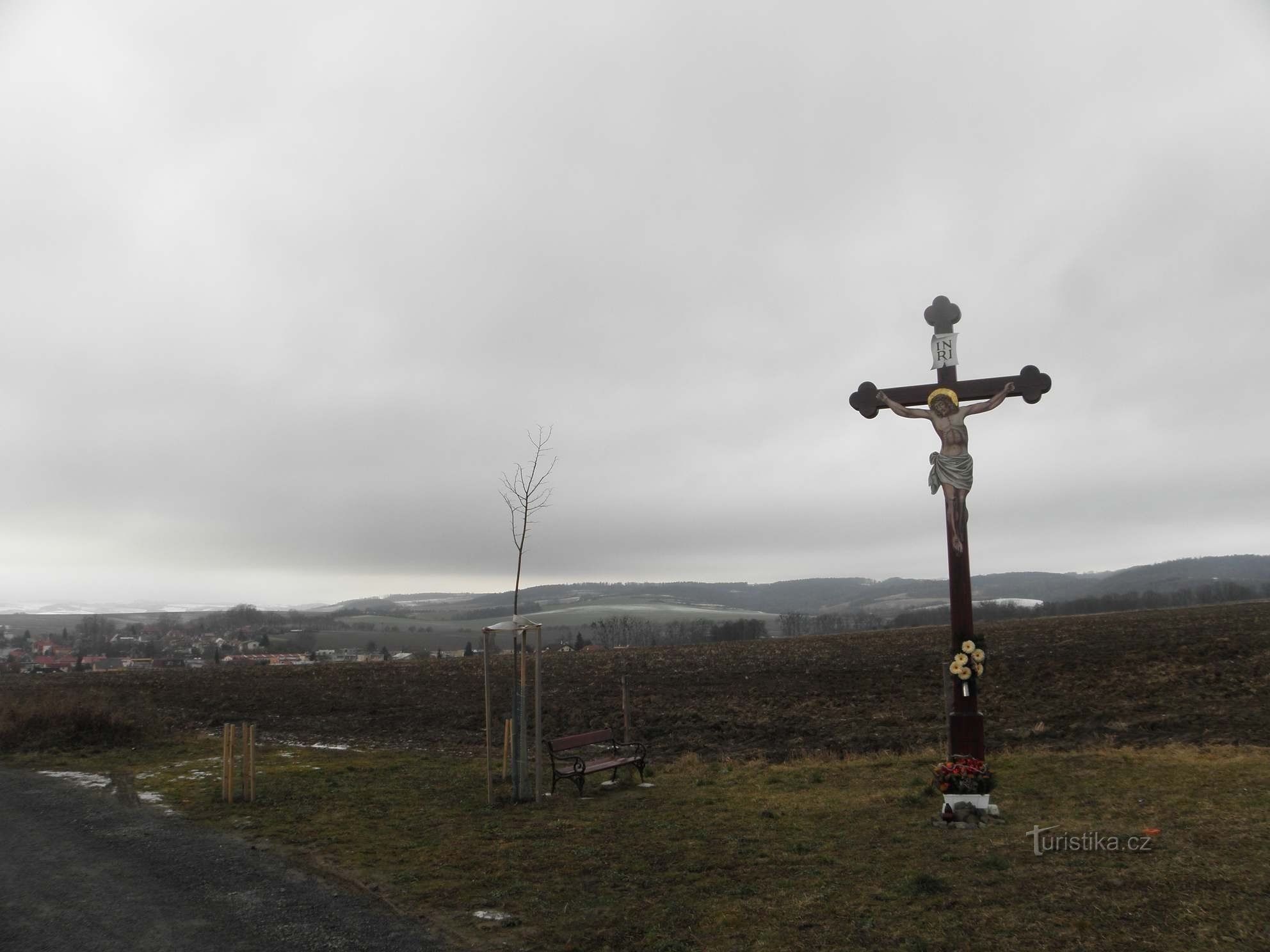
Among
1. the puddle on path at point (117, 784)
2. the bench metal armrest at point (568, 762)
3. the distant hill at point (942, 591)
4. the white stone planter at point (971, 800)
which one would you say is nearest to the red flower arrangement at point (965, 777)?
the white stone planter at point (971, 800)

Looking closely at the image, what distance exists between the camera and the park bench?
426 inches

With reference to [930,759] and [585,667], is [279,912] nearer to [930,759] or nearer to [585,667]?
[930,759]

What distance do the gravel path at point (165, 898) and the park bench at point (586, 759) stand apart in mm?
4025

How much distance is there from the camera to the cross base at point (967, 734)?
850 centimetres

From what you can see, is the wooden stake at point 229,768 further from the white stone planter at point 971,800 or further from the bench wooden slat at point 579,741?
the white stone planter at point 971,800

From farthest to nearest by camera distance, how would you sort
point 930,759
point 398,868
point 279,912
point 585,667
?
point 585,667 < point 930,759 < point 398,868 < point 279,912

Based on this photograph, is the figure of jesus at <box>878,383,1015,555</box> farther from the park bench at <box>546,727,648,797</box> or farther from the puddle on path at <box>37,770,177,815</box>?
the puddle on path at <box>37,770,177,815</box>

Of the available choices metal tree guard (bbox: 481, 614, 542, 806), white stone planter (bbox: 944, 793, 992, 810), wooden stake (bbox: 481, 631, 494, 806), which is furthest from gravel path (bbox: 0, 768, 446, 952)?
white stone planter (bbox: 944, 793, 992, 810)

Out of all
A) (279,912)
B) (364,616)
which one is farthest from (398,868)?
(364,616)

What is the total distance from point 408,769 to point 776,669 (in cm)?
2417

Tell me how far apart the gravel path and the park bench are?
4.02m

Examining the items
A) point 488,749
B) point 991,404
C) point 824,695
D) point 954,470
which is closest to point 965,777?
point 954,470

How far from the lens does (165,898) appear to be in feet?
21.6

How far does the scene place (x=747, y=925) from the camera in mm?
5531
